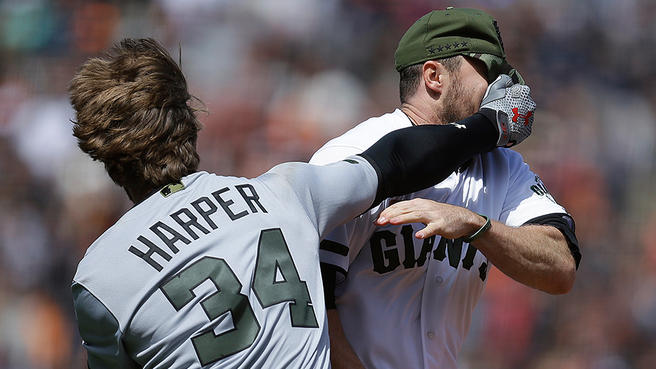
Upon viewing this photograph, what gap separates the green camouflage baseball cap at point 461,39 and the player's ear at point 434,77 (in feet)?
0.08

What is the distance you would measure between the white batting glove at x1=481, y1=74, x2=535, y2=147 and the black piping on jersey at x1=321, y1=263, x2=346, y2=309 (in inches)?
24.7

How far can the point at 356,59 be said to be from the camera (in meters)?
4.97

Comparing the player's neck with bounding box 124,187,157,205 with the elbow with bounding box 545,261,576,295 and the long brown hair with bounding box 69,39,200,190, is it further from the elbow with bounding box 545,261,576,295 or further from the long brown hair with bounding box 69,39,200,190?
the elbow with bounding box 545,261,576,295

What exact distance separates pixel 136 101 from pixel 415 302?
1.04 metres

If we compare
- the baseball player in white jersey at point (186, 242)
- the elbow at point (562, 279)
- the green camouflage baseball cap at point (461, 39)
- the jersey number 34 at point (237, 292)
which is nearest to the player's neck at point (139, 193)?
the baseball player in white jersey at point (186, 242)

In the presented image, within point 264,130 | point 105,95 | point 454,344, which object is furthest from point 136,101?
point 264,130

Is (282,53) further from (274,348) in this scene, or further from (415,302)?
(274,348)

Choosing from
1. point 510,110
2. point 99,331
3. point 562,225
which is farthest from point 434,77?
point 99,331

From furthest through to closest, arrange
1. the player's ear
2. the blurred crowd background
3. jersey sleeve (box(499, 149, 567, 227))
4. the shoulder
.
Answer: the blurred crowd background < the player's ear < jersey sleeve (box(499, 149, 567, 227)) < the shoulder

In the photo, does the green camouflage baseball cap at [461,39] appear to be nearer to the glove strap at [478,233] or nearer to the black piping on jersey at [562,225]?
the black piping on jersey at [562,225]

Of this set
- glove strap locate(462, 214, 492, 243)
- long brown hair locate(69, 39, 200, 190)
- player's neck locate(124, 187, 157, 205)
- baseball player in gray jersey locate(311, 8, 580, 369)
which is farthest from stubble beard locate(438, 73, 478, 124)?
player's neck locate(124, 187, 157, 205)

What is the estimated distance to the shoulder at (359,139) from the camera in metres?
2.33

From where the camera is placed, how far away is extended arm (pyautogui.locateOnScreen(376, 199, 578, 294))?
2033 mm

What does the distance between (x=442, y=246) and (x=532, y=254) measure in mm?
270
